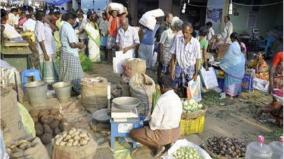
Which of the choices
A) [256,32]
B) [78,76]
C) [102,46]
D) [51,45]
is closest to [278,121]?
[78,76]

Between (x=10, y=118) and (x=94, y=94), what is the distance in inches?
91.6

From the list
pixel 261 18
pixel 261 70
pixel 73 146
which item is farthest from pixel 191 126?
pixel 261 18

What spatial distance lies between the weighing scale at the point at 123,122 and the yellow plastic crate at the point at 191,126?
88 cm

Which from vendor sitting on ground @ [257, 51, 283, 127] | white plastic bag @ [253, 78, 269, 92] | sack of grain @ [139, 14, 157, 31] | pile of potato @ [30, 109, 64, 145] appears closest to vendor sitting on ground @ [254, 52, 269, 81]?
white plastic bag @ [253, 78, 269, 92]

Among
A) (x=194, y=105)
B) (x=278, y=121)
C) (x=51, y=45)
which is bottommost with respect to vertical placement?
(x=278, y=121)

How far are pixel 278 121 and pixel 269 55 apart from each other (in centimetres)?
680

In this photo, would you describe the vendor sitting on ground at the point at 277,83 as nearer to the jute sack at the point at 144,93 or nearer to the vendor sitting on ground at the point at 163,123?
the jute sack at the point at 144,93

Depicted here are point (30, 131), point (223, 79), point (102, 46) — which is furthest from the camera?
point (102, 46)

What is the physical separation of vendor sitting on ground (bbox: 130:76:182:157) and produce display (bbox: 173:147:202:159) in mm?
320

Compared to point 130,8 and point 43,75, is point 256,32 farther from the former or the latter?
point 43,75

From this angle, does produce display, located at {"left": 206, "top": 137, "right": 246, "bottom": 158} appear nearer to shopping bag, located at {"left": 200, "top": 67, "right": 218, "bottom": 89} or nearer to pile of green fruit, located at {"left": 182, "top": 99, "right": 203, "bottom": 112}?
pile of green fruit, located at {"left": 182, "top": 99, "right": 203, "bottom": 112}

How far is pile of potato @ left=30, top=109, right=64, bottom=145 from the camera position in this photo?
16.9 ft

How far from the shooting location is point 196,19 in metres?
14.3

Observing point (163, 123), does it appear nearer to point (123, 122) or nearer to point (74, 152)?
point (123, 122)
